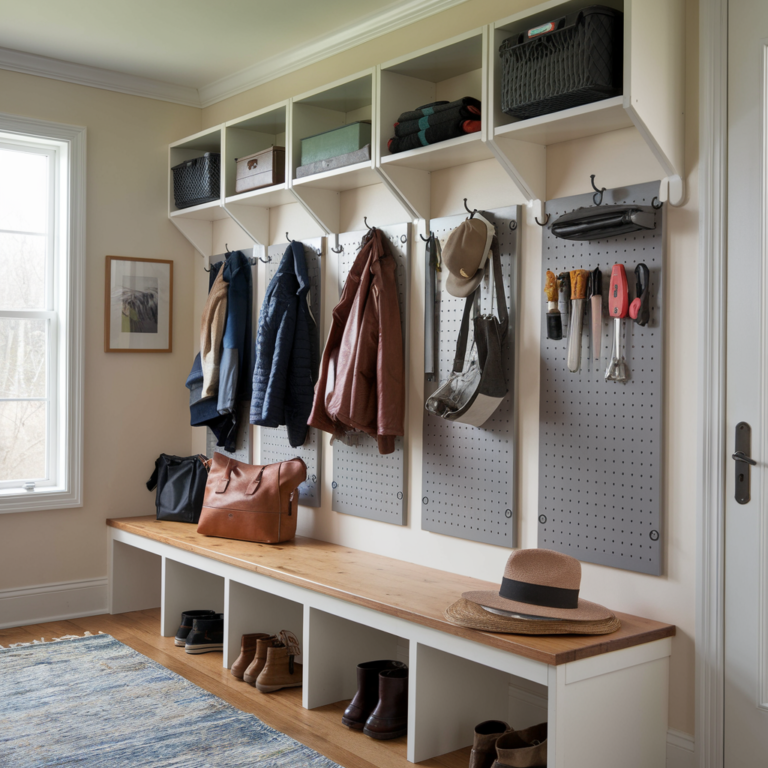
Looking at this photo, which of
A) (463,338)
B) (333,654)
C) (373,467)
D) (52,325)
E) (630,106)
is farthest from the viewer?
(52,325)

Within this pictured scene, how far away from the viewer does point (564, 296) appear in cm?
270

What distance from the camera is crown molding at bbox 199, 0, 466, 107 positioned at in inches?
127

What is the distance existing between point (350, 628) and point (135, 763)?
88 centimetres

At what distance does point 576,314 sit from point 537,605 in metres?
0.90

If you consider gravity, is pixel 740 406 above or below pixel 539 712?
above

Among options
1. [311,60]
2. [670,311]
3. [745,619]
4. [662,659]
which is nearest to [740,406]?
[670,311]

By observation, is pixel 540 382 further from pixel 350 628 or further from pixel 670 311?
pixel 350 628

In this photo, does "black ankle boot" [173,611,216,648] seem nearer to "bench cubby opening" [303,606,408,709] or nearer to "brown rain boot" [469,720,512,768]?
"bench cubby opening" [303,606,408,709]

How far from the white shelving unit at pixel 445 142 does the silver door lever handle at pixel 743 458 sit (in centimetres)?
74

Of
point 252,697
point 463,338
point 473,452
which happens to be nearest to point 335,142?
point 463,338

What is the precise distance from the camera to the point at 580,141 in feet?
8.93

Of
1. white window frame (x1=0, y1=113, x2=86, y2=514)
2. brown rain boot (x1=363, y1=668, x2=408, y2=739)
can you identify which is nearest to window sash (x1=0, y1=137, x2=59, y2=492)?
white window frame (x1=0, y1=113, x2=86, y2=514)

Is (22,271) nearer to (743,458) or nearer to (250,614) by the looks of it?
(250,614)

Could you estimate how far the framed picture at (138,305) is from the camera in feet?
14.0
